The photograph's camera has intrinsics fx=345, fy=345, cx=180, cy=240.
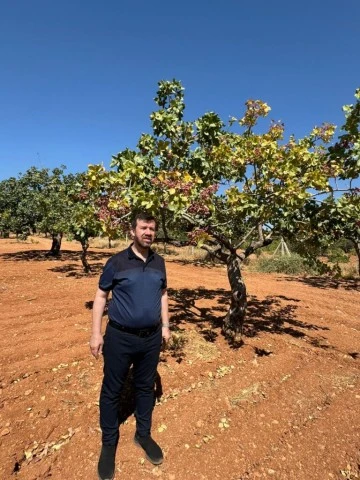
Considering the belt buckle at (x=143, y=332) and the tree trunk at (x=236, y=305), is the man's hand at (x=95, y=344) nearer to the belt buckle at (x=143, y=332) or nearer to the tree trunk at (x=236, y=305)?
the belt buckle at (x=143, y=332)

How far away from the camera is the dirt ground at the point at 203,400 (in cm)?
409

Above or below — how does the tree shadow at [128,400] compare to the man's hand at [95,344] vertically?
below

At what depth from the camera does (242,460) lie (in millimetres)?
4168

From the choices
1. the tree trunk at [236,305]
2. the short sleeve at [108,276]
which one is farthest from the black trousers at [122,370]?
the tree trunk at [236,305]

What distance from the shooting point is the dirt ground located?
4094 millimetres

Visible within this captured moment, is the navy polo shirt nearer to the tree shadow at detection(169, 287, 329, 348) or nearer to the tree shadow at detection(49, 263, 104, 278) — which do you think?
the tree shadow at detection(169, 287, 329, 348)

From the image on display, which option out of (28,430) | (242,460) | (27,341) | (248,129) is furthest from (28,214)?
(242,460)

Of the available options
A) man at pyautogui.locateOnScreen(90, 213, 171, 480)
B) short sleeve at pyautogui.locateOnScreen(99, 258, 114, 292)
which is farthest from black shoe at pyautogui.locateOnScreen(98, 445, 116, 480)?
short sleeve at pyautogui.locateOnScreen(99, 258, 114, 292)

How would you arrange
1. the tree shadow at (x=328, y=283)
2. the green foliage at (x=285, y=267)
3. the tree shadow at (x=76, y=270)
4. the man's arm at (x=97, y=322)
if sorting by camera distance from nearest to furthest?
the man's arm at (x=97, y=322)
the tree shadow at (x=328, y=283)
the tree shadow at (x=76, y=270)
the green foliage at (x=285, y=267)

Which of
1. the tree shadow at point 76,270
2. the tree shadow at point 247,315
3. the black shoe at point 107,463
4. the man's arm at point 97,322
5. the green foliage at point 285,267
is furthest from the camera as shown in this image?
the green foliage at point 285,267

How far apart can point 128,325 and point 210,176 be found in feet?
13.3

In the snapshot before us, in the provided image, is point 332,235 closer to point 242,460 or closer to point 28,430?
point 242,460

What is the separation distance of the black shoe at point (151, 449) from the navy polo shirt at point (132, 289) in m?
1.51

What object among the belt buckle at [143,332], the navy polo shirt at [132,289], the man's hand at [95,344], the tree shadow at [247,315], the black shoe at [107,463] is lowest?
the black shoe at [107,463]
